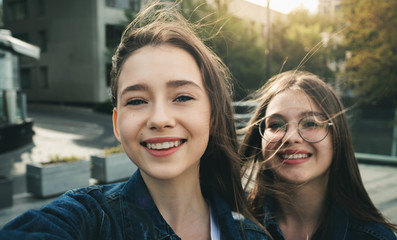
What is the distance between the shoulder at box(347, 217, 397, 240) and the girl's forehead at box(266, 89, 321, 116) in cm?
64

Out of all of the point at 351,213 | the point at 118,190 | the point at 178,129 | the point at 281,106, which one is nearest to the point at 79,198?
the point at 118,190

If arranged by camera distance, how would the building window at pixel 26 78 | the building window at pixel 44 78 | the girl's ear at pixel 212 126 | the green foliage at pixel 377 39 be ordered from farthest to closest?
the building window at pixel 26 78, the building window at pixel 44 78, the green foliage at pixel 377 39, the girl's ear at pixel 212 126

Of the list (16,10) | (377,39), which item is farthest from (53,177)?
(16,10)

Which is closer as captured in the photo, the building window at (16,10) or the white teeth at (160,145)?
the white teeth at (160,145)

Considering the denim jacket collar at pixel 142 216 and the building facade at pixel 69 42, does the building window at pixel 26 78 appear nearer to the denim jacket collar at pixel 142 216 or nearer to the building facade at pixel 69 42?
the building facade at pixel 69 42

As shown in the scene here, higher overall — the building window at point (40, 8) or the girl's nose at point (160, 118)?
the building window at point (40, 8)

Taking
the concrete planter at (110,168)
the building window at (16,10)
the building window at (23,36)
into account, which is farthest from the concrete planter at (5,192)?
the building window at (16,10)

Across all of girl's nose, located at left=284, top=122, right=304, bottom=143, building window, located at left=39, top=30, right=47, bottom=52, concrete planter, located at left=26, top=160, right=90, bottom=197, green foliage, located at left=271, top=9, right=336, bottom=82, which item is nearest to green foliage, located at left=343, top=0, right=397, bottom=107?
girl's nose, located at left=284, top=122, right=304, bottom=143

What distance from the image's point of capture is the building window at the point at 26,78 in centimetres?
2696

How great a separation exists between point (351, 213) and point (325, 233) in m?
0.19

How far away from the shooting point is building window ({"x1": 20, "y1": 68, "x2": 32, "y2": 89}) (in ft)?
88.4

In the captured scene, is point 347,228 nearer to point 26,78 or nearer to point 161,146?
point 161,146

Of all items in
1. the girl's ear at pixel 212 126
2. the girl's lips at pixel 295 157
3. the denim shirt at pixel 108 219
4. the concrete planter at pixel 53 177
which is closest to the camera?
the denim shirt at pixel 108 219

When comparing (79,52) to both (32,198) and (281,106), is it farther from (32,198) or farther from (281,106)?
(281,106)
